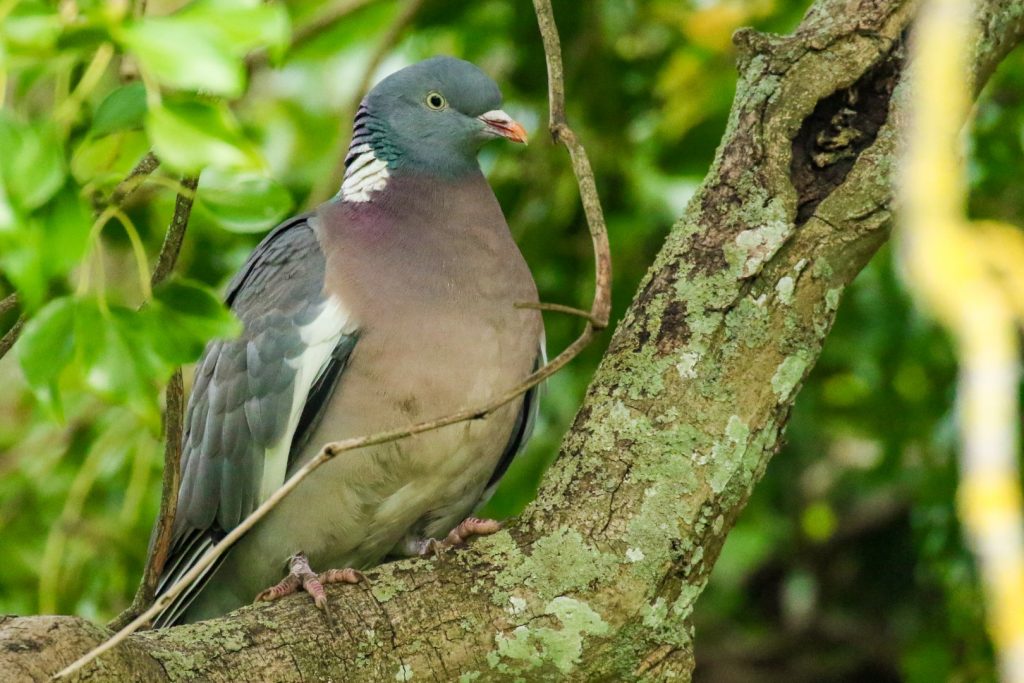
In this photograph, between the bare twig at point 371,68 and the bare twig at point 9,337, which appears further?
the bare twig at point 371,68

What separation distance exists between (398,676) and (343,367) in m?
0.96

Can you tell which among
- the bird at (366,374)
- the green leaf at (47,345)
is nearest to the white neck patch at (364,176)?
the bird at (366,374)

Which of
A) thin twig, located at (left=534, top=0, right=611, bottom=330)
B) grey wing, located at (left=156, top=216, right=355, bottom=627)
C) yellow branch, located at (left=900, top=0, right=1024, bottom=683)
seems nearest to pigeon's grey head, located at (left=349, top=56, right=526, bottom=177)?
grey wing, located at (left=156, top=216, right=355, bottom=627)

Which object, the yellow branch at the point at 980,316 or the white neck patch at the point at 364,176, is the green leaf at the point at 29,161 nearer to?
the yellow branch at the point at 980,316

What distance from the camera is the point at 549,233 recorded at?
4.29 m

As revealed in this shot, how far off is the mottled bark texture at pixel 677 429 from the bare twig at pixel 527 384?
0.24 metres

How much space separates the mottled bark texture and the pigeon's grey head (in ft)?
3.05

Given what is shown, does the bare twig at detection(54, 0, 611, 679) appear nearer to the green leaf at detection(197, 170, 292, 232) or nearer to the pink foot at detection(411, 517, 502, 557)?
the pink foot at detection(411, 517, 502, 557)

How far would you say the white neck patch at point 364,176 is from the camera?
3.26 meters

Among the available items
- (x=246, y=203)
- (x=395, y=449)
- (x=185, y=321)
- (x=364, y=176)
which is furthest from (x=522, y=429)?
(x=185, y=321)

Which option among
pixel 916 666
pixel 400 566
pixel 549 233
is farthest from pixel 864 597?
pixel 400 566

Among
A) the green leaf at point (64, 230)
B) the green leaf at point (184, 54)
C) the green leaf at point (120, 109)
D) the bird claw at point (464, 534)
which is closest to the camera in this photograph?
the green leaf at point (184, 54)

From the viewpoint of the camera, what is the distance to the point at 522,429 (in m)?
3.32

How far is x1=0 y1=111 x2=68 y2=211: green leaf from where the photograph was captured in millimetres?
1273
